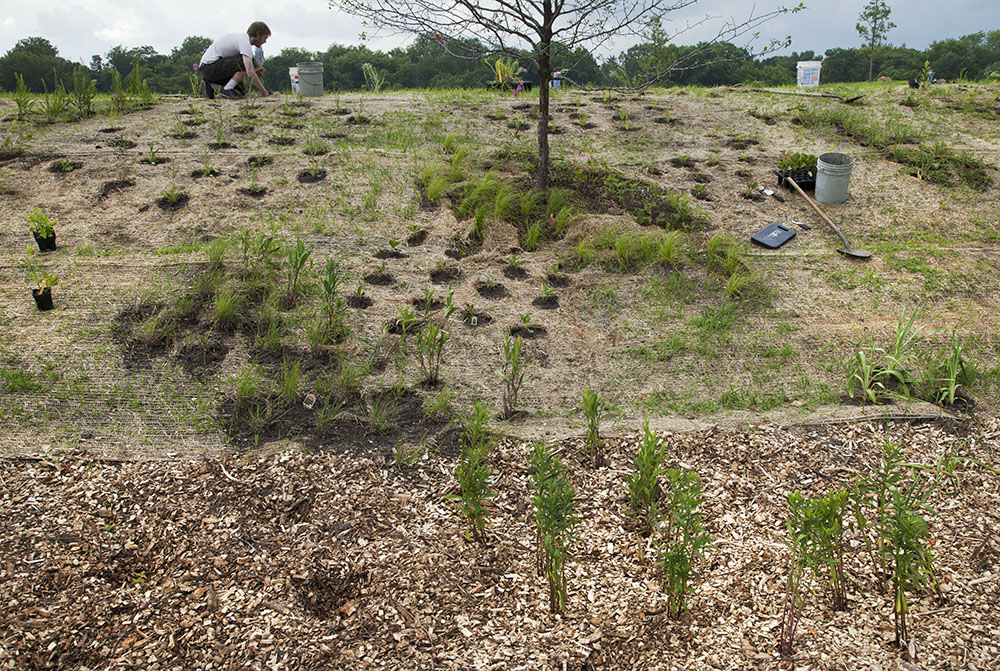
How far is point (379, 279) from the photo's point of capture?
4.95 metres

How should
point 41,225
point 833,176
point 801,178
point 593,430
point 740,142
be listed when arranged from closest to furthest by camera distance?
point 593,430 < point 41,225 < point 833,176 < point 801,178 < point 740,142

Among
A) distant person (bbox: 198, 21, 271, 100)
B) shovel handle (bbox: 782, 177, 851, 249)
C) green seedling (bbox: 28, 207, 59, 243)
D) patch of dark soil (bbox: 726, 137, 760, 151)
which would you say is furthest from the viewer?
distant person (bbox: 198, 21, 271, 100)

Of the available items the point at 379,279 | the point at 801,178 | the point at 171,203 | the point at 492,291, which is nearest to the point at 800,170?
the point at 801,178

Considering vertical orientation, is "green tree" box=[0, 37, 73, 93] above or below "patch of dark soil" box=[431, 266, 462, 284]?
above

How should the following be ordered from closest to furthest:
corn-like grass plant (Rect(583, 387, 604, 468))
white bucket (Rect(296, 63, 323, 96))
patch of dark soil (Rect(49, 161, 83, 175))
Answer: corn-like grass plant (Rect(583, 387, 604, 468)), patch of dark soil (Rect(49, 161, 83, 175)), white bucket (Rect(296, 63, 323, 96))

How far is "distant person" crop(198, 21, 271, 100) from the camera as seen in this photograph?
27.3ft

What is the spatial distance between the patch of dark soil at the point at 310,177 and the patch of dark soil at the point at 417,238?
132cm

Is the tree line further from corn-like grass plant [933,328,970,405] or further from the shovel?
corn-like grass plant [933,328,970,405]

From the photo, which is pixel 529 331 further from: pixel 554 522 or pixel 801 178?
pixel 801 178

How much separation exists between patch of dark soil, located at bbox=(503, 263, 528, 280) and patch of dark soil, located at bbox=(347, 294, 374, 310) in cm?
105

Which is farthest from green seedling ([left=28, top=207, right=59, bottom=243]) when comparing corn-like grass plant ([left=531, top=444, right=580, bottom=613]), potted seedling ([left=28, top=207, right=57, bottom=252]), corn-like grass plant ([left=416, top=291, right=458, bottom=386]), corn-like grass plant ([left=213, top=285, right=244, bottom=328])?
corn-like grass plant ([left=531, top=444, right=580, bottom=613])

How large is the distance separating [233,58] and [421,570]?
7630 millimetres

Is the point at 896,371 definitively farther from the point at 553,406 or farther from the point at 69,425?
the point at 69,425

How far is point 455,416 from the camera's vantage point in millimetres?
3775
